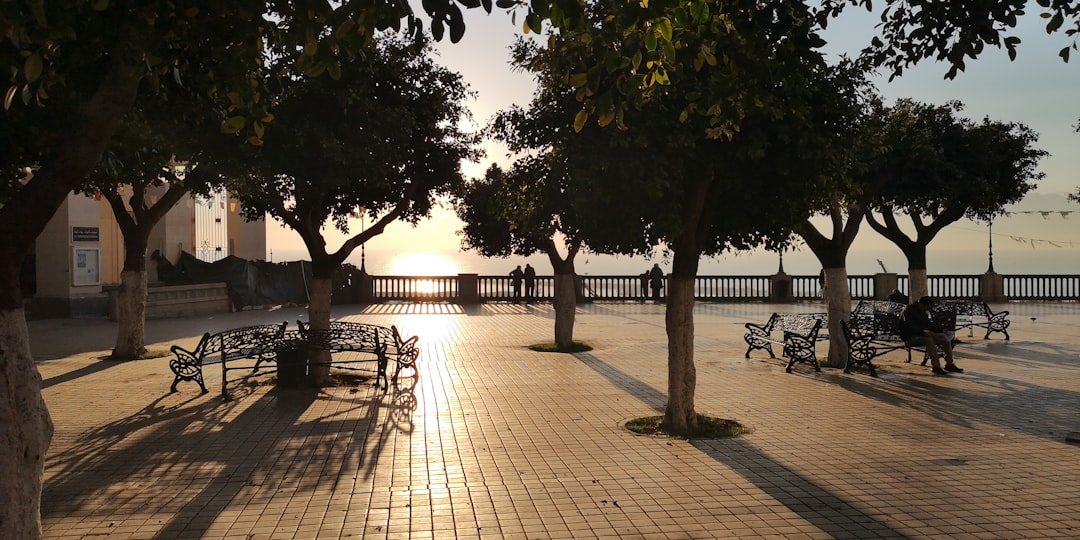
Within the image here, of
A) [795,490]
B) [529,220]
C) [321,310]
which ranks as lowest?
[795,490]

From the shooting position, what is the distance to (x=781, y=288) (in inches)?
1227

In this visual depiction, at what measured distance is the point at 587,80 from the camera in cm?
470

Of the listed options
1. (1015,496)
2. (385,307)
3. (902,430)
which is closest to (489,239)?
(385,307)

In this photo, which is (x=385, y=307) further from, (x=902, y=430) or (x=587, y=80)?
(x=587, y=80)

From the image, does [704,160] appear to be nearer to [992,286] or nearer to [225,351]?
[225,351]

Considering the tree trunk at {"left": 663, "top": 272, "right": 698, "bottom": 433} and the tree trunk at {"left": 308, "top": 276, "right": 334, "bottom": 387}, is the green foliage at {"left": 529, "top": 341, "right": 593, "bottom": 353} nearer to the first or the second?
the tree trunk at {"left": 308, "top": 276, "right": 334, "bottom": 387}

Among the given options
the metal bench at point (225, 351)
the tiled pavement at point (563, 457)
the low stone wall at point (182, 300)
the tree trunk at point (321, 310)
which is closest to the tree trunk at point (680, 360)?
the tiled pavement at point (563, 457)

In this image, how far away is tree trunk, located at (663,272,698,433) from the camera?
336 inches

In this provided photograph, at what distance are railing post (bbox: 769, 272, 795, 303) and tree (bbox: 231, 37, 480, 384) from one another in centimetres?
2055

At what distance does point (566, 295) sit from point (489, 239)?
39.7 ft

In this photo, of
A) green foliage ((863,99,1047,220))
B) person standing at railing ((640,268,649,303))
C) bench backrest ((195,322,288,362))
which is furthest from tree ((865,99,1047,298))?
person standing at railing ((640,268,649,303))

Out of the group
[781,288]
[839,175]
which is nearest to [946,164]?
[839,175]

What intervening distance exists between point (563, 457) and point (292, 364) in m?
5.07

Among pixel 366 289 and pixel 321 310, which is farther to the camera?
pixel 366 289
